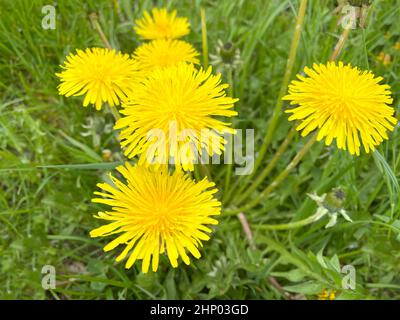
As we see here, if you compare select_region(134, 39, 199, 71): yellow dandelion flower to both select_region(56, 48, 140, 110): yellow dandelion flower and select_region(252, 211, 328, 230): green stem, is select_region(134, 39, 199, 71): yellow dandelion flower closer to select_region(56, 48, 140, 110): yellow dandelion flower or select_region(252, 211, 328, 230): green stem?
select_region(56, 48, 140, 110): yellow dandelion flower

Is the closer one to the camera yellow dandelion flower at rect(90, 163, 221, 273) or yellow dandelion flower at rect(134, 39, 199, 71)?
yellow dandelion flower at rect(90, 163, 221, 273)

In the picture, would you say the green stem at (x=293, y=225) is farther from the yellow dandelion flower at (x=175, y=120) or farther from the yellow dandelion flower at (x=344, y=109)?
the yellow dandelion flower at (x=175, y=120)

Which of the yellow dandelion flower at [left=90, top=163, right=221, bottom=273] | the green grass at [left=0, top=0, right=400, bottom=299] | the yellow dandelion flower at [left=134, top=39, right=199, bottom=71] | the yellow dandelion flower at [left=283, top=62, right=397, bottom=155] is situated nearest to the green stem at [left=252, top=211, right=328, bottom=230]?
the green grass at [left=0, top=0, right=400, bottom=299]

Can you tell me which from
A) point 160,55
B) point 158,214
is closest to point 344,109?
point 158,214

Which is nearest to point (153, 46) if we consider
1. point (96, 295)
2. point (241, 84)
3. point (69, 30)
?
point (241, 84)

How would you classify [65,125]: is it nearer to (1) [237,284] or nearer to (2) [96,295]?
(2) [96,295]
